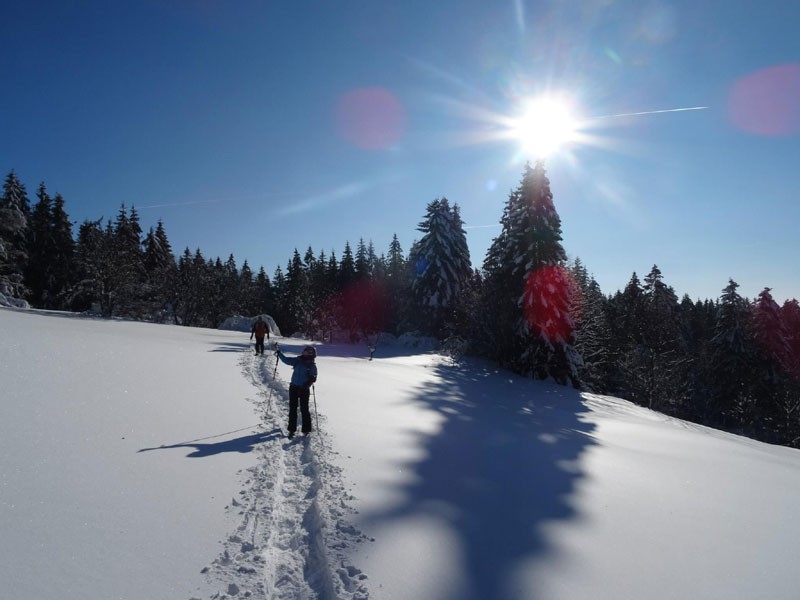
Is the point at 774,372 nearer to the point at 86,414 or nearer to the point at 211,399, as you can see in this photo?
the point at 211,399

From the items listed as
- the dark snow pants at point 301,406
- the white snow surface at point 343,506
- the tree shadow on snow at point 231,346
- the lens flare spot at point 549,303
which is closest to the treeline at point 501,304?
the lens flare spot at point 549,303

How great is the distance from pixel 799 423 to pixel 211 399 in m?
40.2

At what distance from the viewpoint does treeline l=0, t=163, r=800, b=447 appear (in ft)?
84.6

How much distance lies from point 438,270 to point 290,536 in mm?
36121

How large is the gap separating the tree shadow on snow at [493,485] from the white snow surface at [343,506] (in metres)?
0.03

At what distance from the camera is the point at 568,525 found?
483 centimetres

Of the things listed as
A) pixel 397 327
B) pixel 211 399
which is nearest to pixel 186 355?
pixel 211 399

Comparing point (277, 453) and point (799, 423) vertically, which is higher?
point (277, 453)

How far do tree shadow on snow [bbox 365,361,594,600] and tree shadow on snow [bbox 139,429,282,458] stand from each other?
2.57 m

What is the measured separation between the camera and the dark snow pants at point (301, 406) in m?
7.37

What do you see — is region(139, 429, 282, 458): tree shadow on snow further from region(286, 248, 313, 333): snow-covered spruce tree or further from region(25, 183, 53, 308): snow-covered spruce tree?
region(25, 183, 53, 308): snow-covered spruce tree

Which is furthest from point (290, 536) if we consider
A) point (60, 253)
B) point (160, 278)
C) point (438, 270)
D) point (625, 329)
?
point (60, 253)

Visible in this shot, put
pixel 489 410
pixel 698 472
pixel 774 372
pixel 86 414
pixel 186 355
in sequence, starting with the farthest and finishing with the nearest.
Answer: pixel 774 372 < pixel 186 355 < pixel 489 410 < pixel 698 472 < pixel 86 414

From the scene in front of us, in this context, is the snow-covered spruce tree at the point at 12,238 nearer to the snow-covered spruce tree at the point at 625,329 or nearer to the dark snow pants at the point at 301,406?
the dark snow pants at the point at 301,406
